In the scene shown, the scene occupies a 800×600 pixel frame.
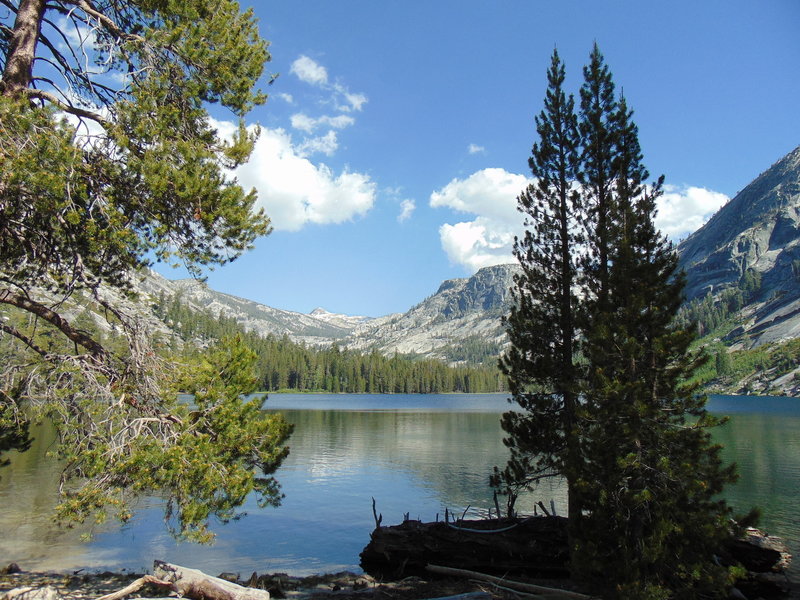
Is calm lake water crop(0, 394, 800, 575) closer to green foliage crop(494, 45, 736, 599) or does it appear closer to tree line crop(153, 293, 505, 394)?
green foliage crop(494, 45, 736, 599)

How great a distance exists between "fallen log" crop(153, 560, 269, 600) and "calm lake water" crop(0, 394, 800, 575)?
791 centimetres

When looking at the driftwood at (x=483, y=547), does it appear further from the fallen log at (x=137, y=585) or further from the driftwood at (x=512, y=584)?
the fallen log at (x=137, y=585)

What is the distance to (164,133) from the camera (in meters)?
8.02

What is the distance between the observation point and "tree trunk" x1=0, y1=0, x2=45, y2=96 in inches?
303

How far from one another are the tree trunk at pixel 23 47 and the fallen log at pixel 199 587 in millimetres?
8764

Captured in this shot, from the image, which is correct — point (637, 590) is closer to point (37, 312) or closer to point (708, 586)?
point (708, 586)

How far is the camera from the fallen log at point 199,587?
9211mm

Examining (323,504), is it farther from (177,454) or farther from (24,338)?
(24,338)

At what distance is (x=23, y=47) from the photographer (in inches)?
311

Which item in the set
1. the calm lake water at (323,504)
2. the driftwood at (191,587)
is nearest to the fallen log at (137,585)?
the driftwood at (191,587)

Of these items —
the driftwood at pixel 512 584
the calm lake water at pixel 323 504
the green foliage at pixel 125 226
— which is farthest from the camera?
the calm lake water at pixel 323 504

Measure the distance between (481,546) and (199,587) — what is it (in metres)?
7.62

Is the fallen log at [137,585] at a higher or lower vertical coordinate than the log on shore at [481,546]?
higher

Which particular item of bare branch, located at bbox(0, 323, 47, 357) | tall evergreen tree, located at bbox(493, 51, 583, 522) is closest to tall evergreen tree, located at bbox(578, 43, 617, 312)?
tall evergreen tree, located at bbox(493, 51, 583, 522)
